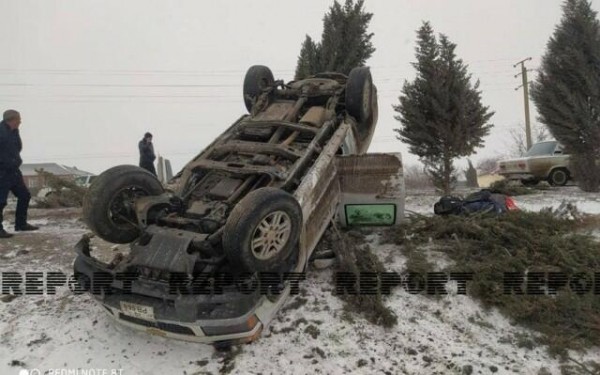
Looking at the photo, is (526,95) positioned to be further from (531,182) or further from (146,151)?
(146,151)

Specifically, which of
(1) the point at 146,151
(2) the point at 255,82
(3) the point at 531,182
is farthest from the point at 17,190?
(3) the point at 531,182

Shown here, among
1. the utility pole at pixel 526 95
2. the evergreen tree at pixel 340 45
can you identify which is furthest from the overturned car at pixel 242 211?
the utility pole at pixel 526 95

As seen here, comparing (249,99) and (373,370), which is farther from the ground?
(249,99)

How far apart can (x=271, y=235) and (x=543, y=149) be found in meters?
12.7

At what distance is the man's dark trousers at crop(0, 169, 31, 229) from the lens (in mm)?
6199

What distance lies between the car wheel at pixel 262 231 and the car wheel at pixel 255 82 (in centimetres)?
304

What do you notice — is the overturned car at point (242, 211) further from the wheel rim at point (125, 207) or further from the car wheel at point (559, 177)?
the car wheel at point (559, 177)

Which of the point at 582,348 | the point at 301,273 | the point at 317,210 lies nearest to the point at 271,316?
the point at 301,273

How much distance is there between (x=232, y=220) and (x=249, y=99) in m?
3.38

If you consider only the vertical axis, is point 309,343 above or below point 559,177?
below

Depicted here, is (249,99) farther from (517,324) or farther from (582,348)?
(582,348)

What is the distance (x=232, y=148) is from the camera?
5.12 meters

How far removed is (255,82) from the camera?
6.50 metres

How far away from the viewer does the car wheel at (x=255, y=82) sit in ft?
21.3
